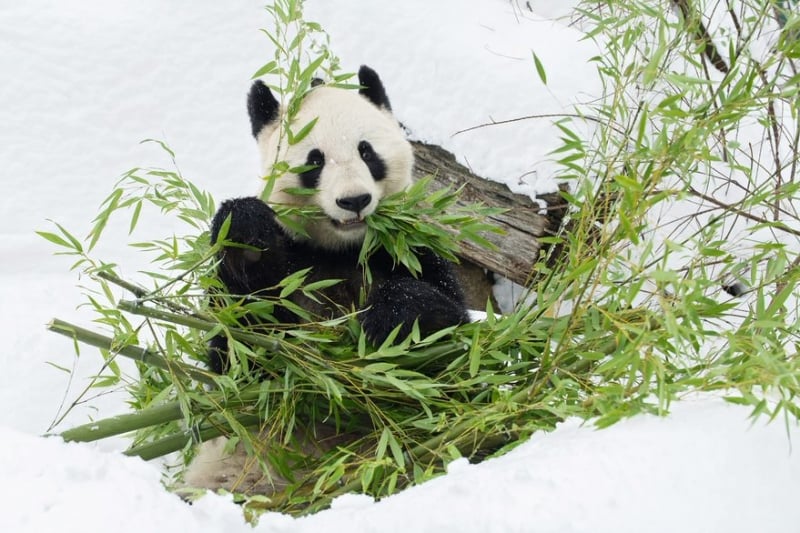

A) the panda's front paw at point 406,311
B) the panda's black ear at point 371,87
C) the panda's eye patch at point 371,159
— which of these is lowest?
the panda's front paw at point 406,311

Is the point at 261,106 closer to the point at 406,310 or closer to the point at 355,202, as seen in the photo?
the point at 355,202

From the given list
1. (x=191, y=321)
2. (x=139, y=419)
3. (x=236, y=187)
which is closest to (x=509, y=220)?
(x=236, y=187)

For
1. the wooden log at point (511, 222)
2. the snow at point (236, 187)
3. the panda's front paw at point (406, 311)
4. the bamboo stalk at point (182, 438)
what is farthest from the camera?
the wooden log at point (511, 222)

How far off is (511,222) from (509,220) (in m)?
0.01

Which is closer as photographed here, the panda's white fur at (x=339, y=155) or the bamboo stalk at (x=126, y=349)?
the bamboo stalk at (x=126, y=349)

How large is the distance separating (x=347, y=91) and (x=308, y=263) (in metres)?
0.64

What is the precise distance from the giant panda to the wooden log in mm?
943

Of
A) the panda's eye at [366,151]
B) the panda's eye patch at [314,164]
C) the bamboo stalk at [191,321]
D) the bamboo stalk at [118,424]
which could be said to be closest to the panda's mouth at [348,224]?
the panda's eye patch at [314,164]

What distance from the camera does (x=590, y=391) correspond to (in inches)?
78.2

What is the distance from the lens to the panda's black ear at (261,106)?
2838 mm

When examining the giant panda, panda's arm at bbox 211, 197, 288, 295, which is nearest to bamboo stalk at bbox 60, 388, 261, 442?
the giant panda

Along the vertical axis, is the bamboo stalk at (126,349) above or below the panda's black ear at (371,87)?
below

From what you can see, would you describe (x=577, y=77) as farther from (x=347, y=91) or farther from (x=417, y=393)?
(x=417, y=393)

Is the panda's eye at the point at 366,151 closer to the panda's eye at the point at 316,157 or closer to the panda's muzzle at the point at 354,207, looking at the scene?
the panda's eye at the point at 316,157
